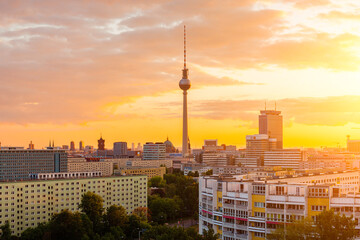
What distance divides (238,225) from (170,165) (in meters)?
150

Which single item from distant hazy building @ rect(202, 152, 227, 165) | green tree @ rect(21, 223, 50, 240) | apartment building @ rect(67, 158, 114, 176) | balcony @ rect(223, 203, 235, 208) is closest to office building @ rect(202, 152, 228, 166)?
distant hazy building @ rect(202, 152, 227, 165)

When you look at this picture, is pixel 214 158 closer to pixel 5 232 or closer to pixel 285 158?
pixel 285 158

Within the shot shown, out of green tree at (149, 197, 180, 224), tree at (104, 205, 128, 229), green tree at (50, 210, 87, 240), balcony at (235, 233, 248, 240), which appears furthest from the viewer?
green tree at (149, 197, 180, 224)

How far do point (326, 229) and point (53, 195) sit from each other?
50.6 meters

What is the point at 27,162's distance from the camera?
14262cm

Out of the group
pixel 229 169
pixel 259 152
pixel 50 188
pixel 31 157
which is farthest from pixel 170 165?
pixel 50 188

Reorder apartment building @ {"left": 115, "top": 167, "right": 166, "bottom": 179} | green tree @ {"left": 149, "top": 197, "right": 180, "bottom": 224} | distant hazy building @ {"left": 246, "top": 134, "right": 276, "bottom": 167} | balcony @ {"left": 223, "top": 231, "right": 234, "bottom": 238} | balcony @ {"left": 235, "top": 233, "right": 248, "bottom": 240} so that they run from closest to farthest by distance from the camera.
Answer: balcony @ {"left": 235, "top": 233, "right": 248, "bottom": 240}, balcony @ {"left": 223, "top": 231, "right": 234, "bottom": 238}, green tree @ {"left": 149, "top": 197, "right": 180, "bottom": 224}, apartment building @ {"left": 115, "top": 167, "right": 166, "bottom": 179}, distant hazy building @ {"left": 246, "top": 134, "right": 276, "bottom": 167}

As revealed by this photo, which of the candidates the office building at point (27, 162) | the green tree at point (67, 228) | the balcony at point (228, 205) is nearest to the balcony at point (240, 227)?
the balcony at point (228, 205)

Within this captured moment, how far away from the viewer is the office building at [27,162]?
136875mm

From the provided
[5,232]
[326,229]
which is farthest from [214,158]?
[326,229]

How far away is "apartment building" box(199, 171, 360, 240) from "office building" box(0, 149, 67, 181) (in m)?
101

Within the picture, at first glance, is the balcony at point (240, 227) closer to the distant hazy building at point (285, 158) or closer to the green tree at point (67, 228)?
the green tree at point (67, 228)

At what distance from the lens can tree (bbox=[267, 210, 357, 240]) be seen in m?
32.6

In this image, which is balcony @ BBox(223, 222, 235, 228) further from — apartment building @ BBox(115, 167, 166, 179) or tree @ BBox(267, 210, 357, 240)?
apartment building @ BBox(115, 167, 166, 179)
